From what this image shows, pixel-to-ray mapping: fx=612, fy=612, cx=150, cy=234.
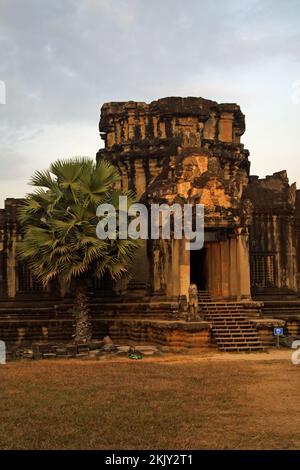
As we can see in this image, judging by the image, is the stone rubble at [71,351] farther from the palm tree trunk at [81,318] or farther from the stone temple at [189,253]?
the stone temple at [189,253]

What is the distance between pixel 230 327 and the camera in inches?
758

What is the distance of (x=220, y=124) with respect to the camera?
85.9 feet

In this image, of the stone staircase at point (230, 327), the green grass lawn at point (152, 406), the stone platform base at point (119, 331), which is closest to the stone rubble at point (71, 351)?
the stone platform base at point (119, 331)

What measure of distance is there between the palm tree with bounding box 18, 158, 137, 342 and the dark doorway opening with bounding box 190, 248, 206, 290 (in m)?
5.05

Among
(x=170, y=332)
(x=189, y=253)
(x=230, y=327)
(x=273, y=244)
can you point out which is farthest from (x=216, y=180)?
(x=273, y=244)

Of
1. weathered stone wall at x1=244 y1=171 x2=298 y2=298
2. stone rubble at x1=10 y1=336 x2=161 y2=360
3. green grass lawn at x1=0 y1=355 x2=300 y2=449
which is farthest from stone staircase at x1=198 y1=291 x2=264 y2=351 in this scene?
weathered stone wall at x1=244 y1=171 x2=298 y2=298

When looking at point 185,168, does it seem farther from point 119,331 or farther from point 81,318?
point 119,331

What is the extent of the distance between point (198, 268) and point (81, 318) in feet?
23.3

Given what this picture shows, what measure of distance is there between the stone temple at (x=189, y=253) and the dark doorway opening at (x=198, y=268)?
0.04 m

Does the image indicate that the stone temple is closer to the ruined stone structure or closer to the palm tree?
the ruined stone structure

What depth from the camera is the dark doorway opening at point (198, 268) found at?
2414 centimetres

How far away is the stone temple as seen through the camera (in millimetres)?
19906
